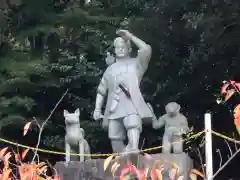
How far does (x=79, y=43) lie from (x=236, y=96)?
2581 millimetres

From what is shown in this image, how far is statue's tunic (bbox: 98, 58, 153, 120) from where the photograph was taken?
23.4 feet

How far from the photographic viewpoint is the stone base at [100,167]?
6770 mm

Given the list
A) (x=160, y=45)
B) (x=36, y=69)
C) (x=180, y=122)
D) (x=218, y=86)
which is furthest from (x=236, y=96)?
(x=36, y=69)

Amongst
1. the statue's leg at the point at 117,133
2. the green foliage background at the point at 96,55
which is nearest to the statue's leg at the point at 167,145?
the statue's leg at the point at 117,133

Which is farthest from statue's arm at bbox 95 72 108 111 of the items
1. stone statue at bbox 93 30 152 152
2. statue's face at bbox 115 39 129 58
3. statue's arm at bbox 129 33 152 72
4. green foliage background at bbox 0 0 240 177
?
green foliage background at bbox 0 0 240 177

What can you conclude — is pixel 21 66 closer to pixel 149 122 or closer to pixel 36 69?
pixel 36 69

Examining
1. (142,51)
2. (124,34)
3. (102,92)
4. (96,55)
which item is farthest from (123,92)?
(96,55)

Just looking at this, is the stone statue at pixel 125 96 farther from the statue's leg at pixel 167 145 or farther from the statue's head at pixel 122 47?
the statue's leg at pixel 167 145

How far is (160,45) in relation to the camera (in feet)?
31.3

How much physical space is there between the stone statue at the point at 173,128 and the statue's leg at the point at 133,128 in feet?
1.02

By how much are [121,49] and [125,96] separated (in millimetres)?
564

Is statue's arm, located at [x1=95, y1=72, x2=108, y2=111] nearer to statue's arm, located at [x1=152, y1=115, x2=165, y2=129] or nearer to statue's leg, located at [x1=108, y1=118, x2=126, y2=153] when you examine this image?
statue's leg, located at [x1=108, y1=118, x2=126, y2=153]

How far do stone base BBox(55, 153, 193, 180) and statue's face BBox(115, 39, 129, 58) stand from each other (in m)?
1.26

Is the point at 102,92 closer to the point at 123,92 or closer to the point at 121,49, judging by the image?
the point at 123,92
